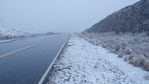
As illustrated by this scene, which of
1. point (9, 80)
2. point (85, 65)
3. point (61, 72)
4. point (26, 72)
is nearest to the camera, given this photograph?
point (9, 80)

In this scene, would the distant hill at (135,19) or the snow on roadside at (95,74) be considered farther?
the distant hill at (135,19)

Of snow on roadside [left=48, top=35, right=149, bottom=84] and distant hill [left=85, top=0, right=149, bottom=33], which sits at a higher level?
distant hill [left=85, top=0, right=149, bottom=33]

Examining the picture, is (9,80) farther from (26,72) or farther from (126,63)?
(126,63)

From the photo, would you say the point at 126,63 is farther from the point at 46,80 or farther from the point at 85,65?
the point at 46,80

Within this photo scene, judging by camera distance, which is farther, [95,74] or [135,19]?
[135,19]

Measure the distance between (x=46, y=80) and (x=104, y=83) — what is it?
92.5 inches

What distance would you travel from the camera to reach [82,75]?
1080 cm

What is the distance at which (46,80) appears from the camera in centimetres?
933

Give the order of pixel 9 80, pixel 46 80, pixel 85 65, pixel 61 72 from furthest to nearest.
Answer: pixel 85 65 → pixel 61 72 → pixel 46 80 → pixel 9 80

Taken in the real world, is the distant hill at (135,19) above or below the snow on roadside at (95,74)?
above

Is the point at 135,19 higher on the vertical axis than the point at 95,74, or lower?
higher

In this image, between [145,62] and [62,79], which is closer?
[62,79]

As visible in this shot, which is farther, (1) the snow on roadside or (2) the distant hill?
(2) the distant hill

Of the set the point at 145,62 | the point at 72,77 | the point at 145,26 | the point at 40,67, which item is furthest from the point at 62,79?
the point at 145,26
